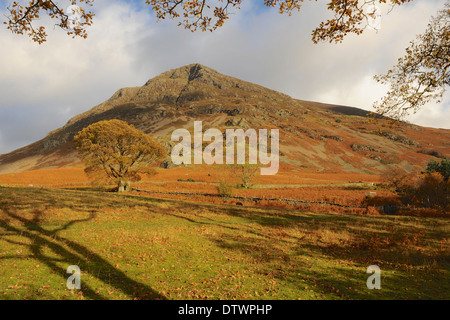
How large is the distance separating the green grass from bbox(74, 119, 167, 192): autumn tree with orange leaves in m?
18.9

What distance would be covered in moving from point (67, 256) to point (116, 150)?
107 feet

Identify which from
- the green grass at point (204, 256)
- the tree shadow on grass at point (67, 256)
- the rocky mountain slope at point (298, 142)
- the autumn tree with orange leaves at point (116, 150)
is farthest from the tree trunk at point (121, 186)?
the rocky mountain slope at point (298, 142)

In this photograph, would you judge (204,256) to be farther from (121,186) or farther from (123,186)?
(123,186)

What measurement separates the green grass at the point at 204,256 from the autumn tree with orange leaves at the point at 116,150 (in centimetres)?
1887

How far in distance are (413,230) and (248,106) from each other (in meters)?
183

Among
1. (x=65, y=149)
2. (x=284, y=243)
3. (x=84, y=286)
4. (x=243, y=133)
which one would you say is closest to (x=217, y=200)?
(x=284, y=243)

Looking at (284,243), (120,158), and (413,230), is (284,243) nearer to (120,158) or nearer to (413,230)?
(413,230)

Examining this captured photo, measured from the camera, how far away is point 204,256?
458 inches

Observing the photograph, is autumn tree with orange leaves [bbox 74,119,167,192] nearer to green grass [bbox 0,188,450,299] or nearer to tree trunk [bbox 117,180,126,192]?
tree trunk [bbox 117,180,126,192]

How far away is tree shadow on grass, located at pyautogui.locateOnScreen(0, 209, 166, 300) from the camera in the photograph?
301 inches

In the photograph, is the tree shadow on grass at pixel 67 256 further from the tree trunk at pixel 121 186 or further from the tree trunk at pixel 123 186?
the tree trunk at pixel 123 186

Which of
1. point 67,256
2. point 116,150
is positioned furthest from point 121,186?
point 67,256

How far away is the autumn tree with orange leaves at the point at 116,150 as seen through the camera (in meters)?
37.7

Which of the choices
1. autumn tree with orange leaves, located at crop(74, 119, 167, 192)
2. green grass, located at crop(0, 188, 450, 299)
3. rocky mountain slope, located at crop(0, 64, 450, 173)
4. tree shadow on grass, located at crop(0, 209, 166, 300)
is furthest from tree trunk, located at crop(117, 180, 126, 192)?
rocky mountain slope, located at crop(0, 64, 450, 173)
